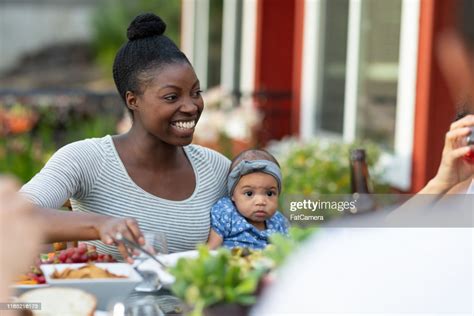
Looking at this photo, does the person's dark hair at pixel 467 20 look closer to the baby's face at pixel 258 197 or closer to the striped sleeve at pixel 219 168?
the baby's face at pixel 258 197

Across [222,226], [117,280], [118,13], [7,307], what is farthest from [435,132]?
[118,13]

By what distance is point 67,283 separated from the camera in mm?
2205

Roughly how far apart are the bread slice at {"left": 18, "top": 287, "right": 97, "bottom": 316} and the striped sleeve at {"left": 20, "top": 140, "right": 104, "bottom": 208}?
53 cm

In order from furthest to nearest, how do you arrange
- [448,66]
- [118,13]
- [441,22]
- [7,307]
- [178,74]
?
[118,13] → [441,22] → [178,74] → [448,66] → [7,307]

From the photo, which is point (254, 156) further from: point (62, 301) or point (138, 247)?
point (62, 301)

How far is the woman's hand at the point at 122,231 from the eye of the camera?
226 cm

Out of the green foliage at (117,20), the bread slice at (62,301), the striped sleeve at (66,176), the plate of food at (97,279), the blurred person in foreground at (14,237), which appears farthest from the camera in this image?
the green foliage at (117,20)

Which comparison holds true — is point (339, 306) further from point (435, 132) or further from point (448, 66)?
point (435, 132)

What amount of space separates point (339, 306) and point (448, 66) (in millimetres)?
1099

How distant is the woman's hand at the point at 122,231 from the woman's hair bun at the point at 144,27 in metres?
0.71

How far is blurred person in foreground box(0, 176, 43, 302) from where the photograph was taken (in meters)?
1.52

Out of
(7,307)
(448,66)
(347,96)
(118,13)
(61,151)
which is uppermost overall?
(118,13)

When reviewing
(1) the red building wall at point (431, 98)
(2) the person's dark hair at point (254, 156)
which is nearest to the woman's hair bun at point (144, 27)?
(2) the person's dark hair at point (254, 156)

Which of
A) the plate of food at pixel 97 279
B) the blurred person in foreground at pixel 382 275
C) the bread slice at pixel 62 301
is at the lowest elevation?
the bread slice at pixel 62 301
